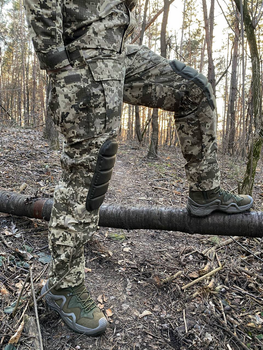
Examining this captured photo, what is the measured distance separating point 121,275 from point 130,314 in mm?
379

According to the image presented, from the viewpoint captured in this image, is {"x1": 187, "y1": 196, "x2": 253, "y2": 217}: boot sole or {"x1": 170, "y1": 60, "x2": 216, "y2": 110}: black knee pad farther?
{"x1": 187, "y1": 196, "x2": 253, "y2": 217}: boot sole

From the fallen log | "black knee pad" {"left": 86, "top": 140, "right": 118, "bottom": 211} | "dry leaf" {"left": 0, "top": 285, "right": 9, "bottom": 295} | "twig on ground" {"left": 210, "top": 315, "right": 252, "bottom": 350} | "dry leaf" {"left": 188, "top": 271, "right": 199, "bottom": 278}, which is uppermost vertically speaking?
"black knee pad" {"left": 86, "top": 140, "right": 118, "bottom": 211}

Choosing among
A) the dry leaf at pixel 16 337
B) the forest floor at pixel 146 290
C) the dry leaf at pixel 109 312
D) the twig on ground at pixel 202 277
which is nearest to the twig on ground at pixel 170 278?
the forest floor at pixel 146 290

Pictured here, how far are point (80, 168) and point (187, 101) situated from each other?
752mm

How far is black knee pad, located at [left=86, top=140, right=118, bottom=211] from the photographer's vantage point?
1.31m

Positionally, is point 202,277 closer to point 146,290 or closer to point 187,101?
point 146,290

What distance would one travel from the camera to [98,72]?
1.21m

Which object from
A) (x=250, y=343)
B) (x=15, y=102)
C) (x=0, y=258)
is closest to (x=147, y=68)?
(x=0, y=258)

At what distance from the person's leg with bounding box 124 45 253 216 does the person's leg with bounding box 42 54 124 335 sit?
0.23 meters

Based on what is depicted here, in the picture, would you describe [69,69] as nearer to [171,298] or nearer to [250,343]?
[171,298]

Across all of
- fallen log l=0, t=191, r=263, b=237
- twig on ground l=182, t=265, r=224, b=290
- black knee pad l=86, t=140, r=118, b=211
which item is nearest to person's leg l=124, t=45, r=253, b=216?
fallen log l=0, t=191, r=263, b=237

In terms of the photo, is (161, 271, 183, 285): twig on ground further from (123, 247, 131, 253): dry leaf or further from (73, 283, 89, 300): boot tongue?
(73, 283, 89, 300): boot tongue

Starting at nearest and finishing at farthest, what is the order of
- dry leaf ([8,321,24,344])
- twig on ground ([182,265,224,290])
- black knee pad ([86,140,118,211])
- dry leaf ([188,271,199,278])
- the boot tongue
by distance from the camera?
dry leaf ([8,321,24,344])
black knee pad ([86,140,118,211])
the boot tongue
twig on ground ([182,265,224,290])
dry leaf ([188,271,199,278])

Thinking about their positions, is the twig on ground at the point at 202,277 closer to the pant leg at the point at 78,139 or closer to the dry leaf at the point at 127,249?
the dry leaf at the point at 127,249
